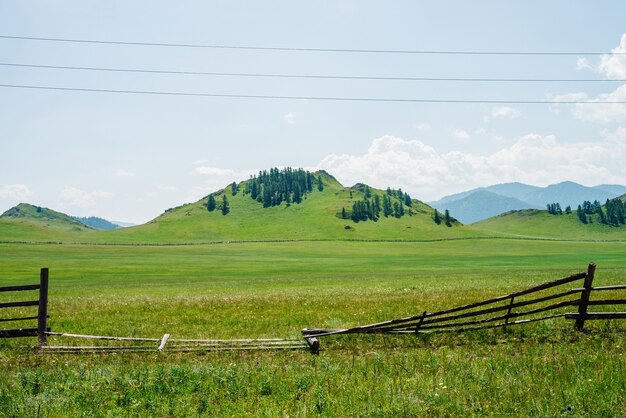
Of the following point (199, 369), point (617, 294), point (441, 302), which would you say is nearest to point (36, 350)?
point (199, 369)

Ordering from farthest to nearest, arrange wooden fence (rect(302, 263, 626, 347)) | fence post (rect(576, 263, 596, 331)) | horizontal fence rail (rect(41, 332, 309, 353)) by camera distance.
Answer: fence post (rect(576, 263, 596, 331)), horizontal fence rail (rect(41, 332, 309, 353)), wooden fence (rect(302, 263, 626, 347))

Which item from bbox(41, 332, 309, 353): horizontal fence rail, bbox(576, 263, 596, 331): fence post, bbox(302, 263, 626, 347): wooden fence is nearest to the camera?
bbox(302, 263, 626, 347): wooden fence

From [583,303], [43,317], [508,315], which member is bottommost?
[43,317]

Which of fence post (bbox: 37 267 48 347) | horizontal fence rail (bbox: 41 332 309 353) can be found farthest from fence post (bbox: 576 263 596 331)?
fence post (bbox: 37 267 48 347)

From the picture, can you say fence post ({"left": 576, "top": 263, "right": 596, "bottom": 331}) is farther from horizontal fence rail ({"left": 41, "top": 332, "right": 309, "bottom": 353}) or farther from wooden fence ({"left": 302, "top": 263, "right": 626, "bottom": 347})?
horizontal fence rail ({"left": 41, "top": 332, "right": 309, "bottom": 353})

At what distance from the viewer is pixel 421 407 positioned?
8070 millimetres

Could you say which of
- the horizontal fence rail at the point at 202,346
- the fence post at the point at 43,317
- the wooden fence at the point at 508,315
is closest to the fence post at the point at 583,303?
the wooden fence at the point at 508,315

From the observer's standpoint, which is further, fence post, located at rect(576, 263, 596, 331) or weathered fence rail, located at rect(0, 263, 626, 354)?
fence post, located at rect(576, 263, 596, 331)

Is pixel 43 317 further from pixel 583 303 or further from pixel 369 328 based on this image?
pixel 583 303

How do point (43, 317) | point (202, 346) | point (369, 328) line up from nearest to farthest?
point (369, 328)
point (202, 346)
point (43, 317)

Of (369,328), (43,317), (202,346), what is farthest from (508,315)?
(43,317)

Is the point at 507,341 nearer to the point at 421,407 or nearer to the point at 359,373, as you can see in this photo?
the point at 359,373

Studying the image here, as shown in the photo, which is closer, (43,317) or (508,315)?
(508,315)

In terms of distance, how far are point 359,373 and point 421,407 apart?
107 inches
